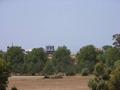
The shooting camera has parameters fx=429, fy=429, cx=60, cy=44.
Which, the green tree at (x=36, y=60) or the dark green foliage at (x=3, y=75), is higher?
the green tree at (x=36, y=60)

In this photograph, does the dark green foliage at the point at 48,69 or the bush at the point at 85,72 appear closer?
the bush at the point at 85,72

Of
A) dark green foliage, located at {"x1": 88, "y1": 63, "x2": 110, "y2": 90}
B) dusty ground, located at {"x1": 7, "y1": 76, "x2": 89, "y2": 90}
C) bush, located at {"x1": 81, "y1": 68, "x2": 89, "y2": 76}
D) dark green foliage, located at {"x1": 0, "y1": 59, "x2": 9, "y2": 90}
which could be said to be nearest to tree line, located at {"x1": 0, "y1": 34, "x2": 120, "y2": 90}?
bush, located at {"x1": 81, "y1": 68, "x2": 89, "y2": 76}

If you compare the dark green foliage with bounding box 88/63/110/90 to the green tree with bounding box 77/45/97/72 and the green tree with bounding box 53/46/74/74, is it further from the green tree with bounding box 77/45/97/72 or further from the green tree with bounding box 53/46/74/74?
the green tree with bounding box 77/45/97/72

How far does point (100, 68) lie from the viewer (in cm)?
2736

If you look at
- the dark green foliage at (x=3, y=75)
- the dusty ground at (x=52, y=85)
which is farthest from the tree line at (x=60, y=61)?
the dark green foliage at (x=3, y=75)

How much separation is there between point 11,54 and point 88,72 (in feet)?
84.4

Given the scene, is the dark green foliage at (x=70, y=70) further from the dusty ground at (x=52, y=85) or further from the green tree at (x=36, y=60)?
the dusty ground at (x=52, y=85)

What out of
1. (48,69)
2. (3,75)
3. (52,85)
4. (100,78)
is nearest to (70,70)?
(48,69)

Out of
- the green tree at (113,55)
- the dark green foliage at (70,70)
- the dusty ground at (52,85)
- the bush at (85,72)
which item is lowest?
the dusty ground at (52,85)

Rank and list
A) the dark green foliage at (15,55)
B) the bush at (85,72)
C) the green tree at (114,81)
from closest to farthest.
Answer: the green tree at (114,81) < the bush at (85,72) < the dark green foliage at (15,55)

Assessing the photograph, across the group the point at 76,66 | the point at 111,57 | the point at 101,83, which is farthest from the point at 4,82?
the point at 76,66

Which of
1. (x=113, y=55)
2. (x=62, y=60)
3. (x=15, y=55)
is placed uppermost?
(x=15, y=55)

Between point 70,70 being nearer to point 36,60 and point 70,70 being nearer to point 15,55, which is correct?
point 36,60

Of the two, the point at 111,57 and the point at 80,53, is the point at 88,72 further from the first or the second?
the point at 80,53
